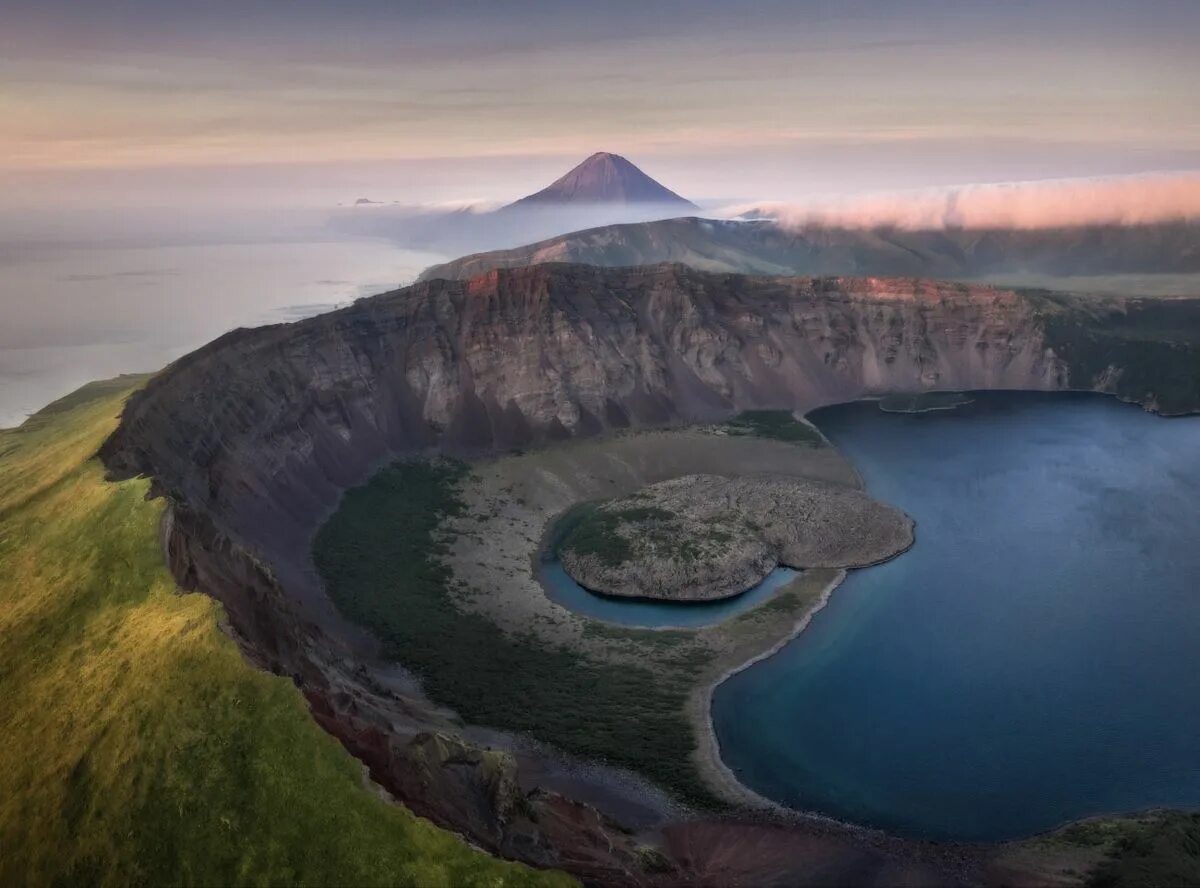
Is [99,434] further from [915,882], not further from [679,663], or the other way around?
[915,882]

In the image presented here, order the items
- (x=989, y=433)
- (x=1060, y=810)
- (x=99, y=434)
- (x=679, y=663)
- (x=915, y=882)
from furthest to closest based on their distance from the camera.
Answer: (x=989, y=433) < (x=99, y=434) < (x=679, y=663) < (x=1060, y=810) < (x=915, y=882)

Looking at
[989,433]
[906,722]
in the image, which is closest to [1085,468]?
[989,433]

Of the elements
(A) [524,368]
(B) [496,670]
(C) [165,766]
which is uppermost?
(A) [524,368]

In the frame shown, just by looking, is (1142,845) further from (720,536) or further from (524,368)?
(524,368)

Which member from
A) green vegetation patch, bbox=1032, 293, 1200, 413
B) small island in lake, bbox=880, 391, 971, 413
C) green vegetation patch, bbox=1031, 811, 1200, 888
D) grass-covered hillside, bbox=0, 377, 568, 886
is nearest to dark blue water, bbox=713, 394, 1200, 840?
green vegetation patch, bbox=1031, 811, 1200, 888

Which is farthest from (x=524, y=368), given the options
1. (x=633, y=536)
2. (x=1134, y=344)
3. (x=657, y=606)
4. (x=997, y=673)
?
(x=1134, y=344)

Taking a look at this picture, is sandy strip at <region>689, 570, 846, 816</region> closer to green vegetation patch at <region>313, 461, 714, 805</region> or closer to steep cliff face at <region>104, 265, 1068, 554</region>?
green vegetation patch at <region>313, 461, 714, 805</region>
